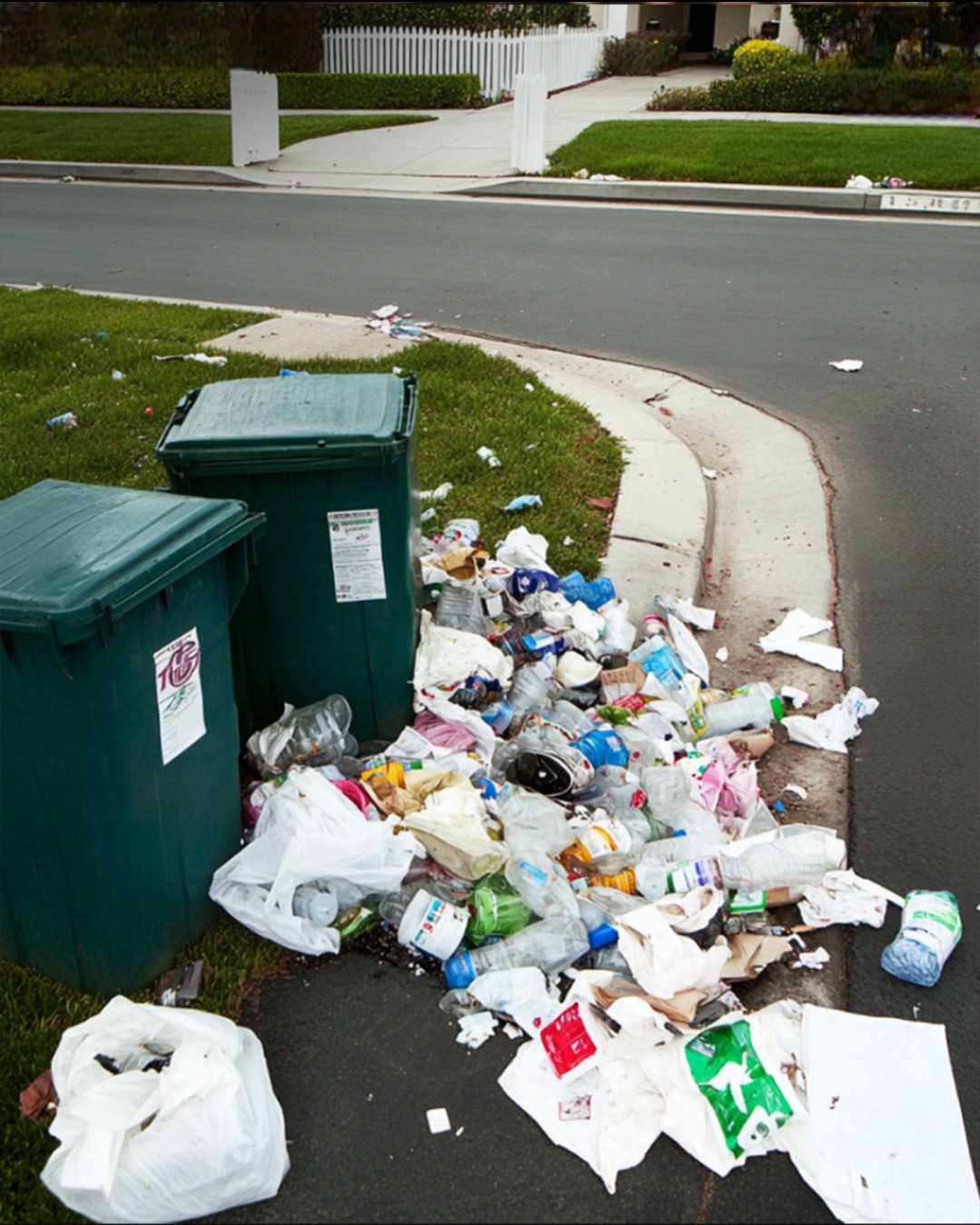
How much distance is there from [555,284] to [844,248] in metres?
3.27

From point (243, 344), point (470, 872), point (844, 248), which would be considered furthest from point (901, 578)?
point (844, 248)

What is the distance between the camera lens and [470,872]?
3268 millimetres

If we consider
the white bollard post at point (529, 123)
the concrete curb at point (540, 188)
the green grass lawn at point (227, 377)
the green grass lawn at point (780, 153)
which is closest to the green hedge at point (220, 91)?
the green grass lawn at point (780, 153)

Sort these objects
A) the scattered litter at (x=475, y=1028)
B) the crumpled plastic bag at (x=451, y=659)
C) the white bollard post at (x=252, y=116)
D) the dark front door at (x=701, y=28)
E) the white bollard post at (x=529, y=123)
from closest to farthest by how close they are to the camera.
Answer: the scattered litter at (x=475, y=1028)
the crumpled plastic bag at (x=451, y=659)
the white bollard post at (x=529, y=123)
the white bollard post at (x=252, y=116)
the dark front door at (x=701, y=28)

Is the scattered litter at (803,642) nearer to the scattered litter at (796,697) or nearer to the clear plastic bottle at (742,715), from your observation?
the scattered litter at (796,697)

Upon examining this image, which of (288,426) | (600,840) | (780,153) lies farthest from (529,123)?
(600,840)

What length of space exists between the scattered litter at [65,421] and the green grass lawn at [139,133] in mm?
12290

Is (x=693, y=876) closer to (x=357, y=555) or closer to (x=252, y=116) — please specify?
(x=357, y=555)

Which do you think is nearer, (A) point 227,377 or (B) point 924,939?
(B) point 924,939

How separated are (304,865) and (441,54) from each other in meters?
23.4

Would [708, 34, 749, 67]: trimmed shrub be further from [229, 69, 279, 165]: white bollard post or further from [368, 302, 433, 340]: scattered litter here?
[368, 302, 433, 340]: scattered litter

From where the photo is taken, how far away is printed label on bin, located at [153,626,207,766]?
279cm

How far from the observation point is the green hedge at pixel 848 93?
62.4 feet

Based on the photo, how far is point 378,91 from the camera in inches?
888
